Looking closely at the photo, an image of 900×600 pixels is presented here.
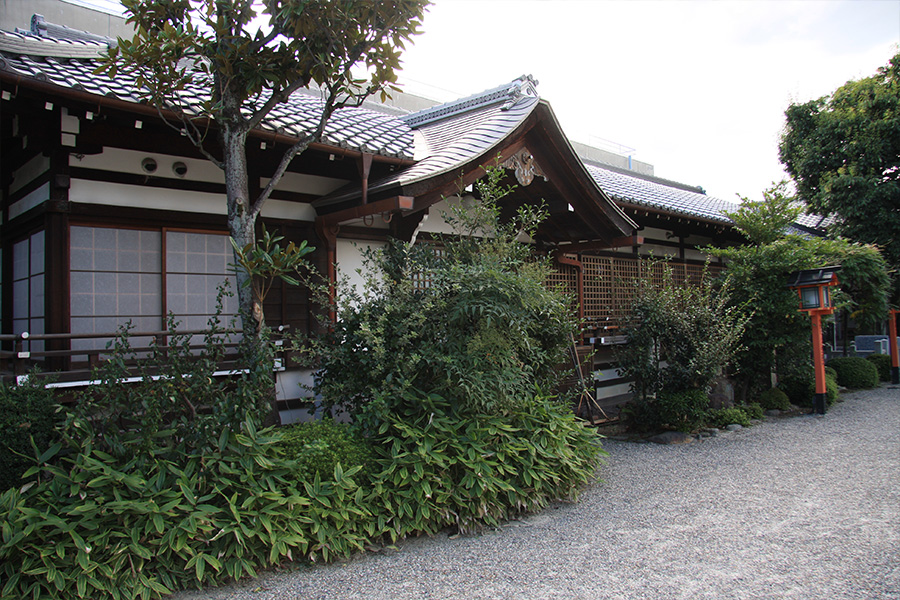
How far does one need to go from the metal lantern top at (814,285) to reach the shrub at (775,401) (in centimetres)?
170

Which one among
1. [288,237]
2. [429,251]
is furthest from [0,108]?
[429,251]

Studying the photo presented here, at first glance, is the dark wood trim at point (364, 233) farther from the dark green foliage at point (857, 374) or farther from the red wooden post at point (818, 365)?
the dark green foliage at point (857, 374)

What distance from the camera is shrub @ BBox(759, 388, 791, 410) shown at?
33.9 feet

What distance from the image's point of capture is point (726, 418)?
9.04m

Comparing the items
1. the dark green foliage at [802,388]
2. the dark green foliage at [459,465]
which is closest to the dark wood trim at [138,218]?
the dark green foliage at [459,465]

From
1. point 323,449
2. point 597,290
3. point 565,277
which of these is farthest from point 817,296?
point 323,449

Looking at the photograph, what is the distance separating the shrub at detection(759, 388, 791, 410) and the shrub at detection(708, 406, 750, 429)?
4.96ft

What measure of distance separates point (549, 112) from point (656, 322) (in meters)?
3.32

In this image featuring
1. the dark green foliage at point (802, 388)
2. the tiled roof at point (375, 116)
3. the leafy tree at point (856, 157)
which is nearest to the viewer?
the tiled roof at point (375, 116)

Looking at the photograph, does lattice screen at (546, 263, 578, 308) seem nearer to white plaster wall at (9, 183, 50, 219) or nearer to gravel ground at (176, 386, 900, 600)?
gravel ground at (176, 386, 900, 600)

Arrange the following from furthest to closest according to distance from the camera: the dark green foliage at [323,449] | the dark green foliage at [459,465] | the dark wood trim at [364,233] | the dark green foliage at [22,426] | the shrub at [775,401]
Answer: the shrub at [775,401]
the dark wood trim at [364,233]
the dark green foliage at [459,465]
the dark green foliage at [323,449]
the dark green foliage at [22,426]

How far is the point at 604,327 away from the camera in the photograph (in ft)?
32.9

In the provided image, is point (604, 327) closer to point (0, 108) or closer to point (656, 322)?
point (656, 322)

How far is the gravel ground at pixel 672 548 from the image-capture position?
149 inches
